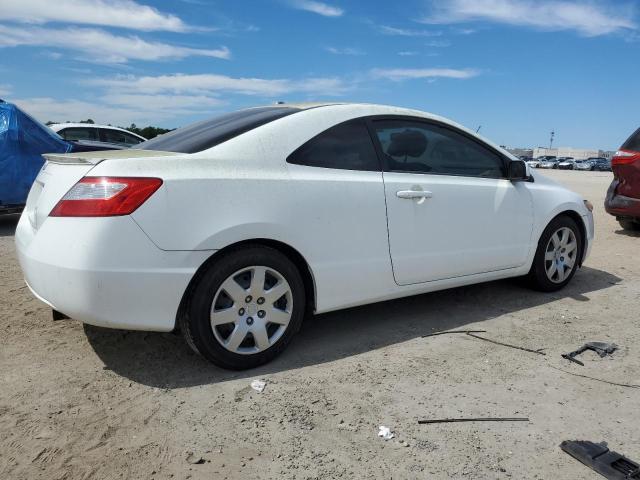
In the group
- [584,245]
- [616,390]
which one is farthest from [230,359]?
[584,245]

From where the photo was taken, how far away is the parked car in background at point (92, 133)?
38.5 feet

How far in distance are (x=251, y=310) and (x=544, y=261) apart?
9.62 feet

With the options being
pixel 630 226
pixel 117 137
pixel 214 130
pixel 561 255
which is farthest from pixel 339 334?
pixel 117 137

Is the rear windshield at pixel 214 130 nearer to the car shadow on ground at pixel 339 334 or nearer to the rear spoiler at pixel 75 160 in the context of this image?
the rear spoiler at pixel 75 160

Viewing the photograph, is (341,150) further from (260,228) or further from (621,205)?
(621,205)

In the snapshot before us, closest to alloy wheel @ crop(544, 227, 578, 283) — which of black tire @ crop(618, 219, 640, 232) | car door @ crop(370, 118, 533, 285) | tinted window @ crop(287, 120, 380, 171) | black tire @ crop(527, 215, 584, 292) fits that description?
black tire @ crop(527, 215, 584, 292)

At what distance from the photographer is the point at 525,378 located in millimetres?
3277

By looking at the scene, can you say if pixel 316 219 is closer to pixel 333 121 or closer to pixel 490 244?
pixel 333 121

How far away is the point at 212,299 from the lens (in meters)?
3.07

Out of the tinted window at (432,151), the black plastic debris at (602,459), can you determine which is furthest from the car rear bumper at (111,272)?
the black plastic debris at (602,459)

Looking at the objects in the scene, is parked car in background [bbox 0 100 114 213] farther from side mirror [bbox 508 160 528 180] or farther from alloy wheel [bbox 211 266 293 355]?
side mirror [bbox 508 160 528 180]

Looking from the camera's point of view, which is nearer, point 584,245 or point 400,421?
point 400,421

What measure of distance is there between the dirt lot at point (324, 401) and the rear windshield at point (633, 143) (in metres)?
4.29

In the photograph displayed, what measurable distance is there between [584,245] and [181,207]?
13.1 feet
